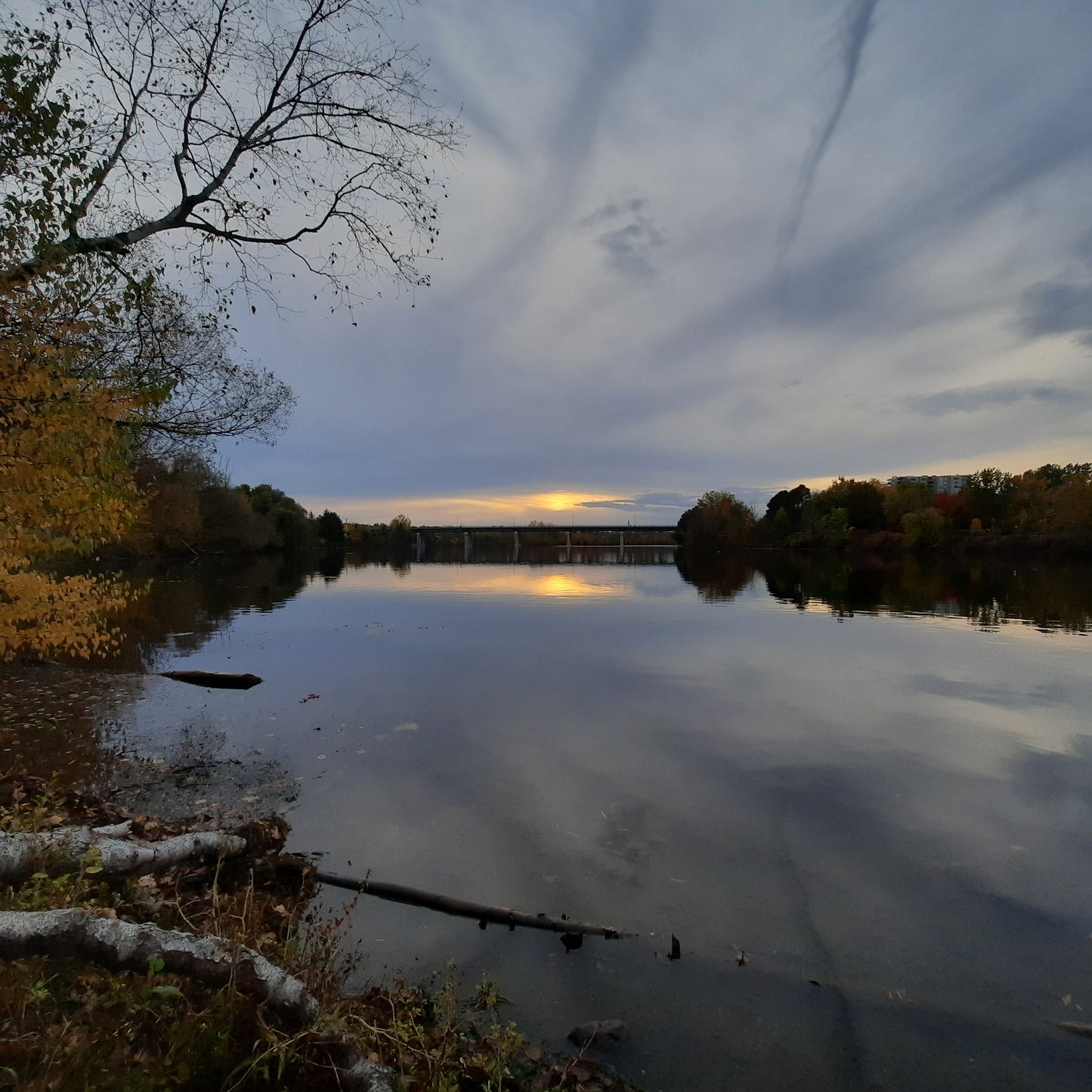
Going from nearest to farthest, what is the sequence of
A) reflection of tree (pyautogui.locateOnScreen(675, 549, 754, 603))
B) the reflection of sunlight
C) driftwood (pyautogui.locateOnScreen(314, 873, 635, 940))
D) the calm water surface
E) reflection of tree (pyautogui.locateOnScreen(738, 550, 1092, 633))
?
the calm water surface → driftwood (pyautogui.locateOnScreen(314, 873, 635, 940)) → reflection of tree (pyautogui.locateOnScreen(738, 550, 1092, 633)) → reflection of tree (pyautogui.locateOnScreen(675, 549, 754, 603)) → the reflection of sunlight

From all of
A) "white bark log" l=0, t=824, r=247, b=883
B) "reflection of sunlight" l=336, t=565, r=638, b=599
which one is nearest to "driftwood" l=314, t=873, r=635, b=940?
"white bark log" l=0, t=824, r=247, b=883

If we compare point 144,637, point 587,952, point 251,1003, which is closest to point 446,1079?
point 251,1003

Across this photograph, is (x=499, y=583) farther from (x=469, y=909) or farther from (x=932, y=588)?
(x=469, y=909)

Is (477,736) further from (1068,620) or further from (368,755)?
(1068,620)

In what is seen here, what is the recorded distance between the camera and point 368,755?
1317 centimetres

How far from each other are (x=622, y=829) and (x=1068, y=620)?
35871 mm

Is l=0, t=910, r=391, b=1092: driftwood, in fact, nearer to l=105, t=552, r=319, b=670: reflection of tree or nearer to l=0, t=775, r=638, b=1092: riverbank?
l=0, t=775, r=638, b=1092: riverbank

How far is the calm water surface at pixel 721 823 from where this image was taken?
234 inches

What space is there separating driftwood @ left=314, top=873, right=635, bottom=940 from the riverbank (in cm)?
76

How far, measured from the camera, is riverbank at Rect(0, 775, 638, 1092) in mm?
3596

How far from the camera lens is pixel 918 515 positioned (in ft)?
403

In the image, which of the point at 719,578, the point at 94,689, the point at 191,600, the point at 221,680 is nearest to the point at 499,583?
the point at 719,578

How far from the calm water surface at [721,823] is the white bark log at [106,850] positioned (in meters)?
1.88

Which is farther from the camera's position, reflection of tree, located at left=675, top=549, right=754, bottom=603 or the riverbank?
reflection of tree, located at left=675, top=549, right=754, bottom=603
